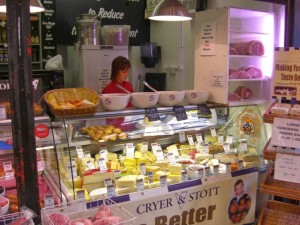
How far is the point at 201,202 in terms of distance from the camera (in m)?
3.44

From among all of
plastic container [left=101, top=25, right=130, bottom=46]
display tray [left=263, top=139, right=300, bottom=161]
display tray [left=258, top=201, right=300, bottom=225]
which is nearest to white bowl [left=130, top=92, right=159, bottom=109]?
display tray [left=263, top=139, right=300, bottom=161]

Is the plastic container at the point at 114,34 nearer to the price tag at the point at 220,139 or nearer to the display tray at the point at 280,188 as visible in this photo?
the price tag at the point at 220,139

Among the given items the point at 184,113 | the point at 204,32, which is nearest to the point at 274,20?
the point at 204,32

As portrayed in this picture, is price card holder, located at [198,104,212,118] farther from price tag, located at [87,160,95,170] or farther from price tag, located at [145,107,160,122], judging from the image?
price tag, located at [87,160,95,170]

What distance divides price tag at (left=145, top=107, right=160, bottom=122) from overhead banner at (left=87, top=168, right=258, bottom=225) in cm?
65

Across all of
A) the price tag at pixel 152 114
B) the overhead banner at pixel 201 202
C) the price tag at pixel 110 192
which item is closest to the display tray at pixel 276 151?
the overhead banner at pixel 201 202

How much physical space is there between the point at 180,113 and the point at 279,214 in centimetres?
127

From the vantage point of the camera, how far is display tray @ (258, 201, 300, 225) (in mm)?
3119

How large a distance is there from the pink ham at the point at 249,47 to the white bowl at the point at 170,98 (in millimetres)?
1019

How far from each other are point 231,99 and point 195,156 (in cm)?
76

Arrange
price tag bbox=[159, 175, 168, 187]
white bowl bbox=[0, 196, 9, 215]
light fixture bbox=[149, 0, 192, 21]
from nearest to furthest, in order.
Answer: white bowl bbox=[0, 196, 9, 215], price tag bbox=[159, 175, 168, 187], light fixture bbox=[149, 0, 192, 21]

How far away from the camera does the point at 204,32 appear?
13.8 feet

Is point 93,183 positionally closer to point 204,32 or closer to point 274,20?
point 204,32

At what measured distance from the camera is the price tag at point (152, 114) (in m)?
3.46
